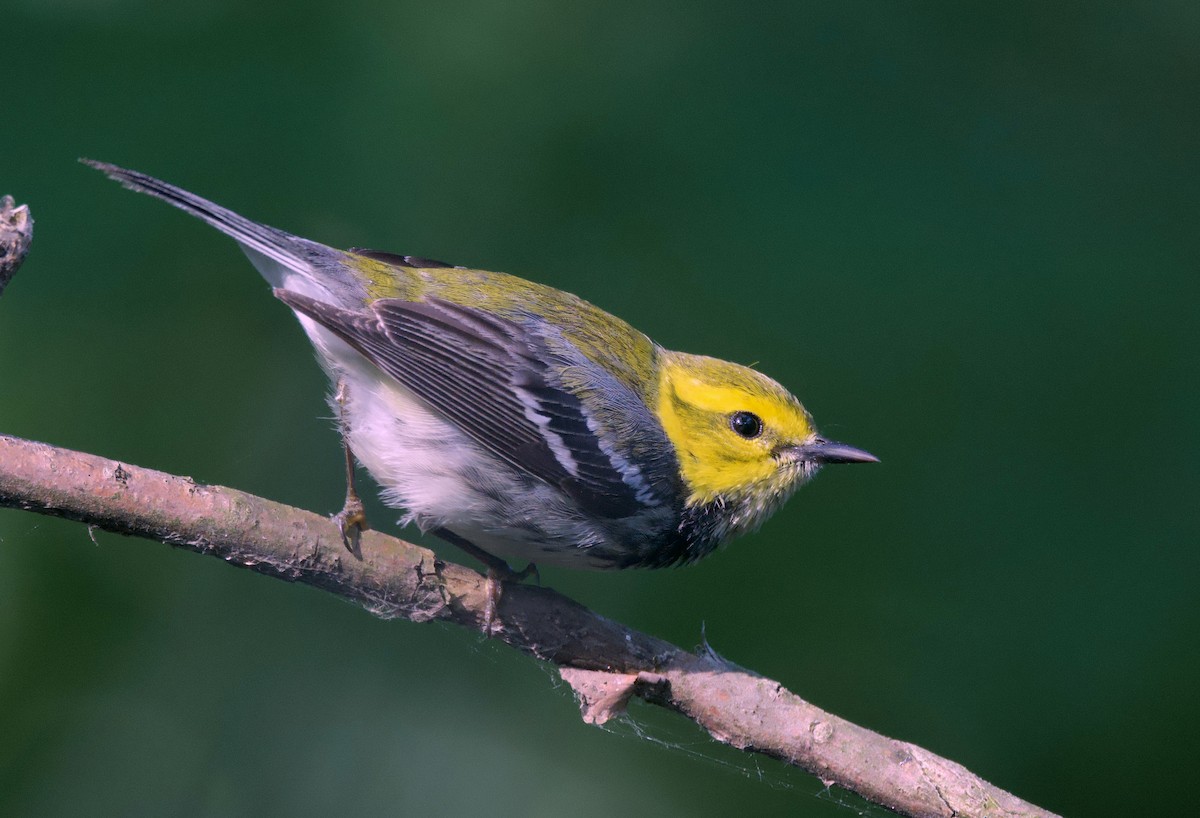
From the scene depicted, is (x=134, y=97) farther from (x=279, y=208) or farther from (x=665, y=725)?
(x=665, y=725)

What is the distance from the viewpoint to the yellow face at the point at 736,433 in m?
2.72

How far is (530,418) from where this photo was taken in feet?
8.78

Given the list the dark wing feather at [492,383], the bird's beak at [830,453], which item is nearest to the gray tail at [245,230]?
the dark wing feather at [492,383]

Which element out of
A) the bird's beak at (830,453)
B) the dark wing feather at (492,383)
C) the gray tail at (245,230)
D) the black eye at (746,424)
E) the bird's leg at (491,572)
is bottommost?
the bird's leg at (491,572)

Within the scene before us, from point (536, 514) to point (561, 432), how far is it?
232 mm

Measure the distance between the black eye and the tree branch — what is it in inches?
24.2

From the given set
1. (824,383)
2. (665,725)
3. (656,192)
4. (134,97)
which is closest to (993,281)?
(824,383)

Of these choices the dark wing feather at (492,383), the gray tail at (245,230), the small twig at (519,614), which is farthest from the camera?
the dark wing feather at (492,383)

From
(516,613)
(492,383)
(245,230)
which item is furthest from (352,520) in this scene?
(245,230)

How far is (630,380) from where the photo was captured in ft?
9.12

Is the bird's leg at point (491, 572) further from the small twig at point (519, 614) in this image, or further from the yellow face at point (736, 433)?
the yellow face at point (736, 433)

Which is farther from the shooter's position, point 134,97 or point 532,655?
point 134,97

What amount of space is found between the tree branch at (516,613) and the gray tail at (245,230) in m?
0.35

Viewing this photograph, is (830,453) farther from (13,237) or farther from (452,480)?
(13,237)
